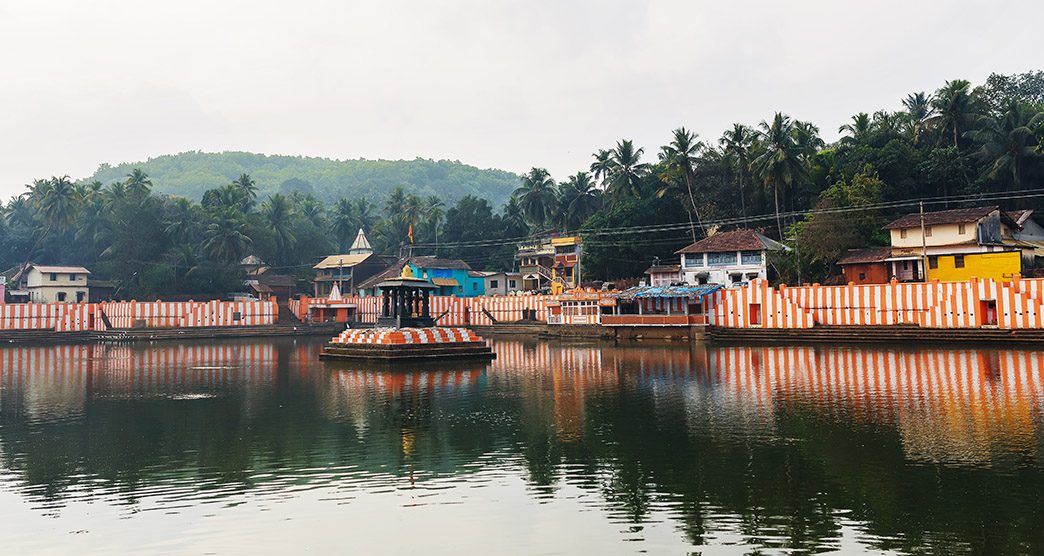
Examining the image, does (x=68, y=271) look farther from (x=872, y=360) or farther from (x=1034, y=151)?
(x=1034, y=151)

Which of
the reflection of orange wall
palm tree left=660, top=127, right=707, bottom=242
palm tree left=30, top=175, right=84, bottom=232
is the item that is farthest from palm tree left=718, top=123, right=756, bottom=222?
palm tree left=30, top=175, right=84, bottom=232

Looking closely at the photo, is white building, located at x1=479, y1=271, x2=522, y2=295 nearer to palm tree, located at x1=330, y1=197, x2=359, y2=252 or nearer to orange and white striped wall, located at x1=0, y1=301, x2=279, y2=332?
orange and white striped wall, located at x1=0, y1=301, x2=279, y2=332

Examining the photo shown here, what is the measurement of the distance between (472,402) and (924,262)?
128 feet

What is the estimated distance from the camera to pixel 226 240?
87.0 meters

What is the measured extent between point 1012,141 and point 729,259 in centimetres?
2229

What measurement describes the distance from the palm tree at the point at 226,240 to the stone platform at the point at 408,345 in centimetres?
5058

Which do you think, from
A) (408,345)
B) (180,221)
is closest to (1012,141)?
(408,345)

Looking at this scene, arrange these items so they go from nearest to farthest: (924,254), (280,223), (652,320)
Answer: (924,254) < (652,320) < (280,223)

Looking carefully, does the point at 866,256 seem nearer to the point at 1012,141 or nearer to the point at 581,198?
the point at 1012,141

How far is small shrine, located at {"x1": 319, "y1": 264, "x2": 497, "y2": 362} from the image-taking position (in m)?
39.0

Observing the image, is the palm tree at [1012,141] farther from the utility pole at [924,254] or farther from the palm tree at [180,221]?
the palm tree at [180,221]

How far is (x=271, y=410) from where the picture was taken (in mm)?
23141

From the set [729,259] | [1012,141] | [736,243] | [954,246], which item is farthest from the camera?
[729,259]

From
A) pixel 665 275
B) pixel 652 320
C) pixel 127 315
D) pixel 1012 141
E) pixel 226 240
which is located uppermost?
pixel 1012 141
